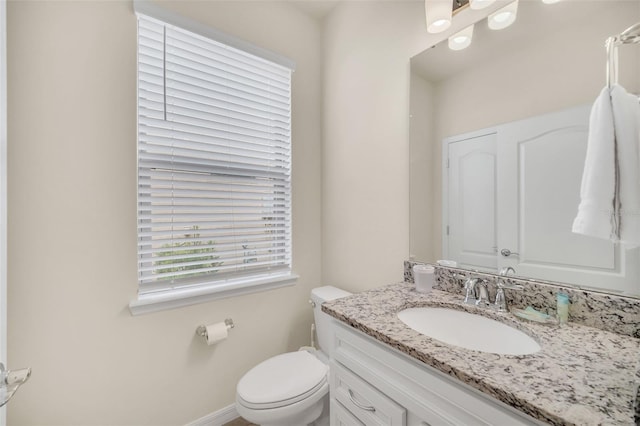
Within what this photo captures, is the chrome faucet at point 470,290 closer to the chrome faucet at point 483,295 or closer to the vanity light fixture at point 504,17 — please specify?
the chrome faucet at point 483,295

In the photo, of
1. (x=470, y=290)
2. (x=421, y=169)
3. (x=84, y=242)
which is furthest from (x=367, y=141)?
(x=84, y=242)

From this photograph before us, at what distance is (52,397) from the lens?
112 centimetres

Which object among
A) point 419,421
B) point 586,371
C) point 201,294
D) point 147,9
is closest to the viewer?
point 586,371

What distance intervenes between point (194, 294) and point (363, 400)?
1.03 metres

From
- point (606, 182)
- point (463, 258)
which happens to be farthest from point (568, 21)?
point (463, 258)

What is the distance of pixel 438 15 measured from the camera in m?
1.16

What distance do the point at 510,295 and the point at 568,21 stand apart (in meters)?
0.99

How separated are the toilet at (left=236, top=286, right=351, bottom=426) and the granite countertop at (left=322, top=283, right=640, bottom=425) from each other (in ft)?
1.20

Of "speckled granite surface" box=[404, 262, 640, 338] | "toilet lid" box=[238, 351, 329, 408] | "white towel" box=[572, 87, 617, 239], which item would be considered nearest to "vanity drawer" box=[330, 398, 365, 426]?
"toilet lid" box=[238, 351, 329, 408]

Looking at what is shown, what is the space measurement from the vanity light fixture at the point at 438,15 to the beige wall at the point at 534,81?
0.23m

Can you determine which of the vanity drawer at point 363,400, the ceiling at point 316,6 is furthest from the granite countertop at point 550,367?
the ceiling at point 316,6

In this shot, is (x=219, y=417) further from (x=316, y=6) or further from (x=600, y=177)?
(x=316, y=6)

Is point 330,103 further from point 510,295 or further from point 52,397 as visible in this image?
point 52,397

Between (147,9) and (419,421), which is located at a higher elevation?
(147,9)
